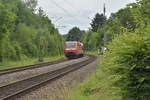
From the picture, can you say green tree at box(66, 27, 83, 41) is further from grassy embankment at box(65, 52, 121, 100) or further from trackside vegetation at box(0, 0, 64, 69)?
grassy embankment at box(65, 52, 121, 100)

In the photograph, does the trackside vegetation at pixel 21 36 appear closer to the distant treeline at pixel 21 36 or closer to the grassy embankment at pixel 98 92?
the distant treeline at pixel 21 36

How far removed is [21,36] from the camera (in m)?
50.3

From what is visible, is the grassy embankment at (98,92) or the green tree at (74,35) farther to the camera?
the green tree at (74,35)

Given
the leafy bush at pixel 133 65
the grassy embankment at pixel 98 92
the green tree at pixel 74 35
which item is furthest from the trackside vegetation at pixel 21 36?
the green tree at pixel 74 35

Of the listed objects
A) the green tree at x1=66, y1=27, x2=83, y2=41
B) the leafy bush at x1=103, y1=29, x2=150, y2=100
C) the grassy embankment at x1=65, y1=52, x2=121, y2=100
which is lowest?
the grassy embankment at x1=65, y1=52, x2=121, y2=100

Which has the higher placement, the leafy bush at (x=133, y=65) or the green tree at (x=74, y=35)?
the green tree at (x=74, y=35)

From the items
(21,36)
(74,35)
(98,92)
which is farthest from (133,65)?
(74,35)

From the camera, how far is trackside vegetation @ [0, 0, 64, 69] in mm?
31866

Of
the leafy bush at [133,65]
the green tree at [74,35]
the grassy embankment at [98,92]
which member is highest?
the green tree at [74,35]

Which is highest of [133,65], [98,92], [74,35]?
[74,35]

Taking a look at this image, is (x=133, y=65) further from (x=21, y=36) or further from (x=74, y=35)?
(x=74, y=35)

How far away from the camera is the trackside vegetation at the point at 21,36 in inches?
1255

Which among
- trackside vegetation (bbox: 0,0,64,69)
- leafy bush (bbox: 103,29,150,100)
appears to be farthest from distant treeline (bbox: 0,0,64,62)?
leafy bush (bbox: 103,29,150,100)

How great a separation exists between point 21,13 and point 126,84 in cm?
5875
